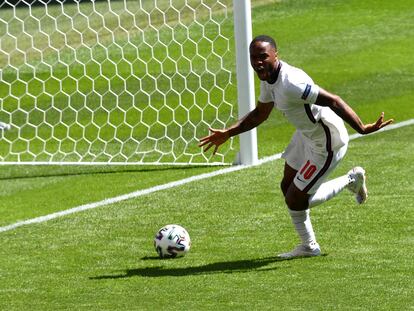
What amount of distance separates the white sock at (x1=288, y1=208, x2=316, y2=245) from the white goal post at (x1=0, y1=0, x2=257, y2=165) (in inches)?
140

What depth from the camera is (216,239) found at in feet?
32.3

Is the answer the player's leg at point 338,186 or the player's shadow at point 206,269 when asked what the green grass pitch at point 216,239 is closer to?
the player's shadow at point 206,269

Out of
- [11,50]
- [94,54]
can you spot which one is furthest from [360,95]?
[11,50]

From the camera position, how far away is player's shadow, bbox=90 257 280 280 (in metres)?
8.79

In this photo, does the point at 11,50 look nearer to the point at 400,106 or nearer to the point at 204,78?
the point at 204,78

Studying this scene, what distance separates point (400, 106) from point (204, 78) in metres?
2.34

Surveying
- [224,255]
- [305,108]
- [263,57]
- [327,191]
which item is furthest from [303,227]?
[263,57]

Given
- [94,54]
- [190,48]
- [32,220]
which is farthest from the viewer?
[94,54]

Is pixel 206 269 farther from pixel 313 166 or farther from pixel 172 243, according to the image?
pixel 313 166

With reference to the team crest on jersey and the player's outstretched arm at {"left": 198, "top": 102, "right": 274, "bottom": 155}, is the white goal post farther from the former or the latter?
the team crest on jersey

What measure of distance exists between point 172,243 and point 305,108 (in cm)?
137

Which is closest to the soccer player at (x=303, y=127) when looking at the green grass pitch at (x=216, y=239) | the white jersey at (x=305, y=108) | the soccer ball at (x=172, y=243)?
the white jersey at (x=305, y=108)

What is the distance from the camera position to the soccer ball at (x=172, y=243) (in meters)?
9.23

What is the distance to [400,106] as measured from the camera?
15.3 meters
